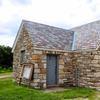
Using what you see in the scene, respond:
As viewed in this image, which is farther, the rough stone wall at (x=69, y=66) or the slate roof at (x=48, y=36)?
the slate roof at (x=48, y=36)

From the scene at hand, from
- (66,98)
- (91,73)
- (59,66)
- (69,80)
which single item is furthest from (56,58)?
(66,98)

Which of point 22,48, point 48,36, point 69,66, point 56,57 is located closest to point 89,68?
point 69,66

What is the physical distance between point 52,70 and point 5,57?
1736 cm

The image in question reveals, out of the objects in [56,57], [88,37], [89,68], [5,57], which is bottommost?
[89,68]

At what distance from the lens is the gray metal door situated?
13539 millimetres

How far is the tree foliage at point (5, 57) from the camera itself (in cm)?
2944

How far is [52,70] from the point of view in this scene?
1373cm

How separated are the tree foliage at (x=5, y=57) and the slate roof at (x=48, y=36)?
15031mm

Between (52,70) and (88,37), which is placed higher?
(88,37)

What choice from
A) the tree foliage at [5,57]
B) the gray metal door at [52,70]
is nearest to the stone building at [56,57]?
the gray metal door at [52,70]

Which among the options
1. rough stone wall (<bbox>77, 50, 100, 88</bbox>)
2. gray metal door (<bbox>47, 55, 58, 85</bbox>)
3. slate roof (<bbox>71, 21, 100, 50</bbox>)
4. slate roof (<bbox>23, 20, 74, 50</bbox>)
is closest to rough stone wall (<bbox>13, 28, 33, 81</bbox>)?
slate roof (<bbox>23, 20, 74, 50</bbox>)

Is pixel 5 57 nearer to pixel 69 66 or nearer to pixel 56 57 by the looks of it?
pixel 56 57

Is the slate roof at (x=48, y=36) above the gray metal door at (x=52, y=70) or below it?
above

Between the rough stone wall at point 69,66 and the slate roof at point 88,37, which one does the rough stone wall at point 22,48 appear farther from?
the slate roof at point 88,37
